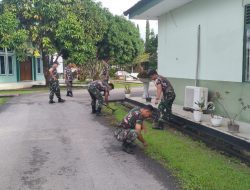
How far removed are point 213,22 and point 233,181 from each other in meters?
5.85

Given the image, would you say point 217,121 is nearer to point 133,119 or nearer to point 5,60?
point 133,119

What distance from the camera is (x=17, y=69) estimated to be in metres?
30.0

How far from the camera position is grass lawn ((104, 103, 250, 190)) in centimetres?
533

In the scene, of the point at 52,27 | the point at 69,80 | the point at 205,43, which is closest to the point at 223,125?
the point at 205,43

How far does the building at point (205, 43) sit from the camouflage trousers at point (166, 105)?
4.63 feet

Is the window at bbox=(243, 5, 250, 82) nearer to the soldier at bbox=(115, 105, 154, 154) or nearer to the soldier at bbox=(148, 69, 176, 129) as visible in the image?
the soldier at bbox=(148, 69, 176, 129)

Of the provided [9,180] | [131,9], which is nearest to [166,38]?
[131,9]

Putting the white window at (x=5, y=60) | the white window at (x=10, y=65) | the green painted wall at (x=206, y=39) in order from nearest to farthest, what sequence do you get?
1. the green painted wall at (x=206, y=39)
2. the white window at (x=5, y=60)
3. the white window at (x=10, y=65)

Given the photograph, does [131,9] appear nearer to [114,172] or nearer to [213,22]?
[213,22]

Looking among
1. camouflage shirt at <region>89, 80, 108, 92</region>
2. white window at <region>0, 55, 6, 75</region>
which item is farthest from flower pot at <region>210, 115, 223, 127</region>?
white window at <region>0, 55, 6, 75</region>

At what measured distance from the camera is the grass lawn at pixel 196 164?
533cm

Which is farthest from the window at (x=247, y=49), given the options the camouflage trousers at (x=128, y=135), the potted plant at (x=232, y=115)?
the camouflage trousers at (x=128, y=135)

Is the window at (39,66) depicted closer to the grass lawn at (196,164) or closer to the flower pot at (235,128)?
the grass lawn at (196,164)

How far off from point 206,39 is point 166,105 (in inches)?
96.0
